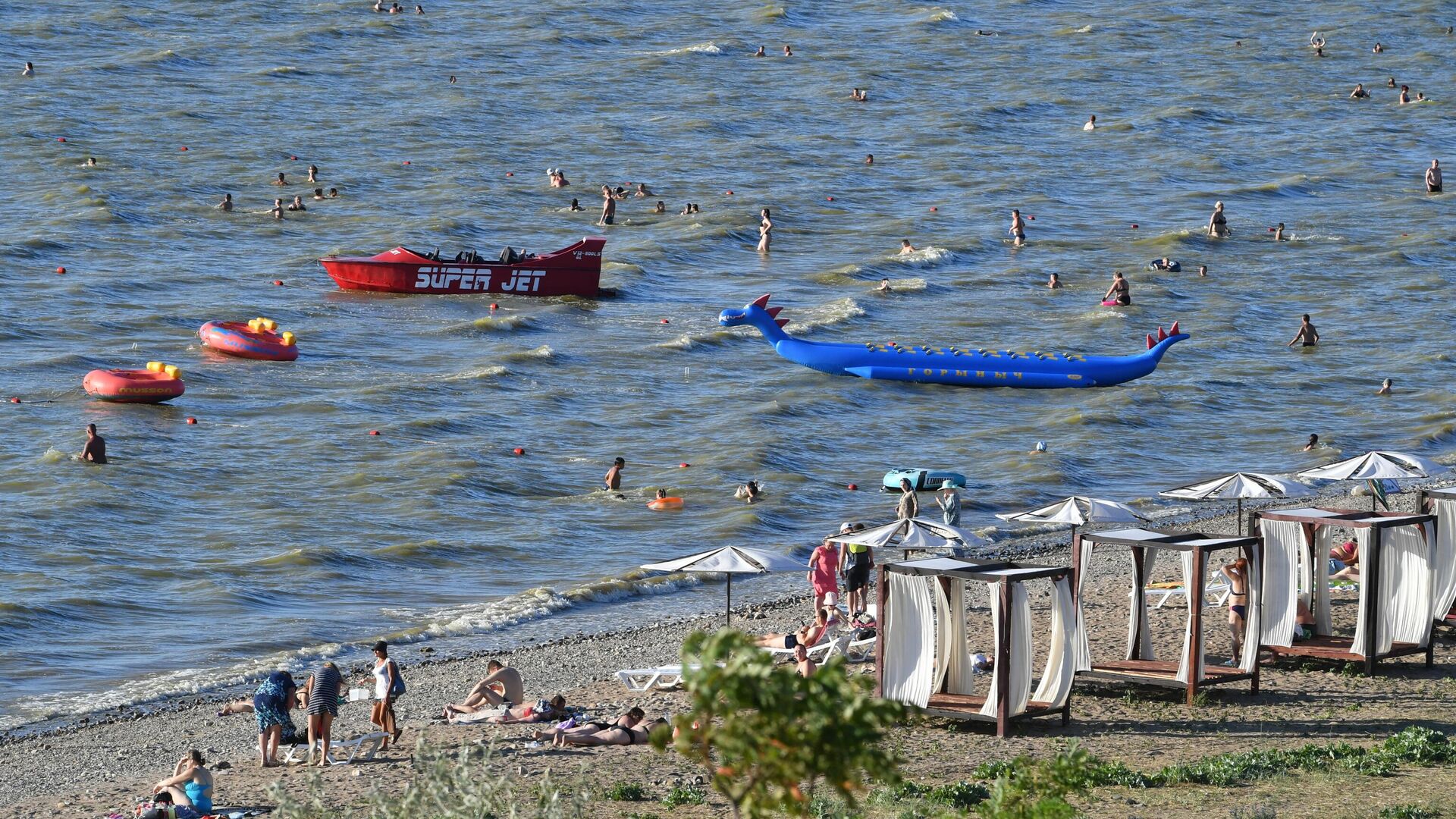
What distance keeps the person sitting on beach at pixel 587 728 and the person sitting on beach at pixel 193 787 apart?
3096mm

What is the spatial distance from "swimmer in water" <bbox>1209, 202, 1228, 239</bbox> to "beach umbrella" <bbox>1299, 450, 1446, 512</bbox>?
32.4 meters

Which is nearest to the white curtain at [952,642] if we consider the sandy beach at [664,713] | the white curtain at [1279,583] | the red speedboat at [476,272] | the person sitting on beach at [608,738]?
the sandy beach at [664,713]

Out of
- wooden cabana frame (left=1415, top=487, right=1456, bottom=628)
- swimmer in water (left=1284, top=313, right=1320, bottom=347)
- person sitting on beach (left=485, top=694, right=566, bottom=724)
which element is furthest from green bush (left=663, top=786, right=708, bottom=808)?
swimmer in water (left=1284, top=313, right=1320, bottom=347)

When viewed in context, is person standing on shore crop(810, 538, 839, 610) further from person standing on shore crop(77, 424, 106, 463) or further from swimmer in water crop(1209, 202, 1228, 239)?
swimmer in water crop(1209, 202, 1228, 239)

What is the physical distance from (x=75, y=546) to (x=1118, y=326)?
27060 millimetres

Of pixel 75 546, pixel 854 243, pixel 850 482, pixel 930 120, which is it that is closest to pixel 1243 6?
pixel 930 120

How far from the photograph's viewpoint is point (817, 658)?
60.2ft

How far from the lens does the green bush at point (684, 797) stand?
13273 millimetres

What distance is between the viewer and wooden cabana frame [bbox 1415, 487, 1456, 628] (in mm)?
17844

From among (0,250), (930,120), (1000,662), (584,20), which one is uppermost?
(584,20)

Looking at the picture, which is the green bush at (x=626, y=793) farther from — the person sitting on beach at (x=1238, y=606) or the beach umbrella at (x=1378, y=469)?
the beach umbrella at (x=1378, y=469)

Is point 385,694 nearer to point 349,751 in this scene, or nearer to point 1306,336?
point 349,751

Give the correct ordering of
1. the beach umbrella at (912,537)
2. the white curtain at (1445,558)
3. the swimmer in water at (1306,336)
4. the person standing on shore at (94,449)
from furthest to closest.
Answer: the swimmer in water at (1306,336)
the person standing on shore at (94,449)
the beach umbrella at (912,537)
the white curtain at (1445,558)

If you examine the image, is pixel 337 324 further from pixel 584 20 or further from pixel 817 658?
pixel 584 20
